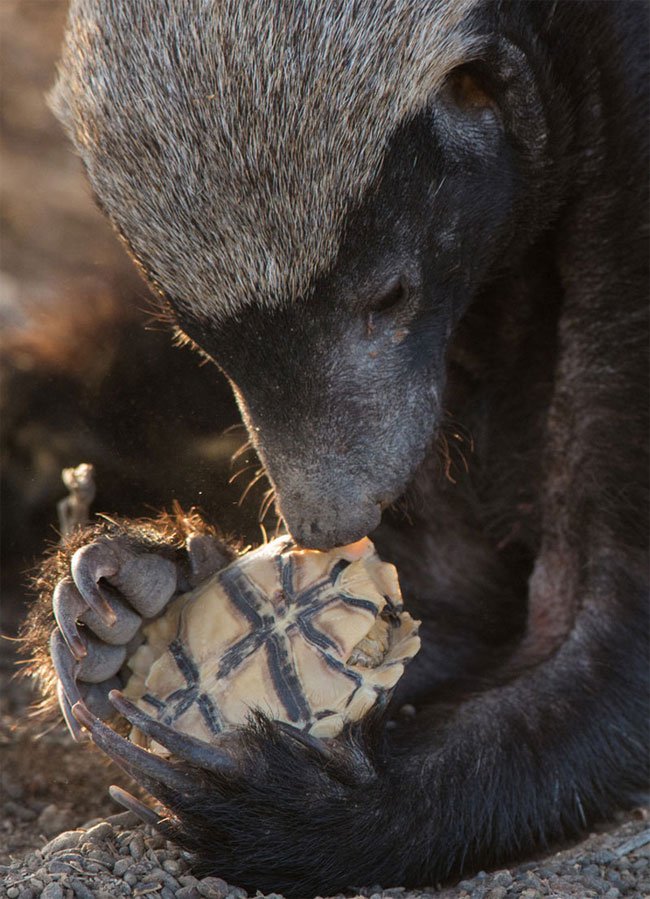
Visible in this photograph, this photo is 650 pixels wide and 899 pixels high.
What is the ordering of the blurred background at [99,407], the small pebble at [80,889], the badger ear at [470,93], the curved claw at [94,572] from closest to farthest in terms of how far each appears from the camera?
1. the small pebble at [80,889]
2. the curved claw at [94,572]
3. the badger ear at [470,93]
4. the blurred background at [99,407]

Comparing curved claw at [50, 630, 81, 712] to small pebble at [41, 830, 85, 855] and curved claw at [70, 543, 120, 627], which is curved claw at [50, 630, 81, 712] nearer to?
curved claw at [70, 543, 120, 627]

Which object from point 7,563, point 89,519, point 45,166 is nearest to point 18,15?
point 45,166

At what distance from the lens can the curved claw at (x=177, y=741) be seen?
3076 millimetres

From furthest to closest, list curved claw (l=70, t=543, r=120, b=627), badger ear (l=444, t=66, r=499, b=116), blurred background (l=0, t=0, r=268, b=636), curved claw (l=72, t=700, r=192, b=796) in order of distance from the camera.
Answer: blurred background (l=0, t=0, r=268, b=636) < badger ear (l=444, t=66, r=499, b=116) < curved claw (l=70, t=543, r=120, b=627) < curved claw (l=72, t=700, r=192, b=796)

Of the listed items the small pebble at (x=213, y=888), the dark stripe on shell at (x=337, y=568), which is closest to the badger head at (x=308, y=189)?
the dark stripe on shell at (x=337, y=568)

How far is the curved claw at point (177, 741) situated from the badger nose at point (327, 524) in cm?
52

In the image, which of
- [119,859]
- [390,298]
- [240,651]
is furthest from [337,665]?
[390,298]

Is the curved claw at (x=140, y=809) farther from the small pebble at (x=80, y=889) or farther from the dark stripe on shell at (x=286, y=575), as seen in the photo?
the dark stripe on shell at (x=286, y=575)

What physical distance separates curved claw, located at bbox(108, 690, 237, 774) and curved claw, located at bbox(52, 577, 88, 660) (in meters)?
0.24

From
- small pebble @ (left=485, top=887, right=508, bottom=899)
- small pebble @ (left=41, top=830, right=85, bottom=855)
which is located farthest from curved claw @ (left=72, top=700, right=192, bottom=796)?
small pebble @ (left=485, top=887, right=508, bottom=899)

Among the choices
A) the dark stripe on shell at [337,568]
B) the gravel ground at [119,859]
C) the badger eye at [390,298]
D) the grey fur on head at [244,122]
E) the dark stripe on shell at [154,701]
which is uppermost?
the grey fur on head at [244,122]

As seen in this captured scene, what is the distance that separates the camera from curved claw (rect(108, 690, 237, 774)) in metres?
3.08

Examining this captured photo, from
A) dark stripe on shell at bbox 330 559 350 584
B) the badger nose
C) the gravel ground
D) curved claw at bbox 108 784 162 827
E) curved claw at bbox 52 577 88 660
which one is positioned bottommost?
the gravel ground

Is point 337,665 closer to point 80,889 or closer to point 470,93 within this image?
point 80,889
